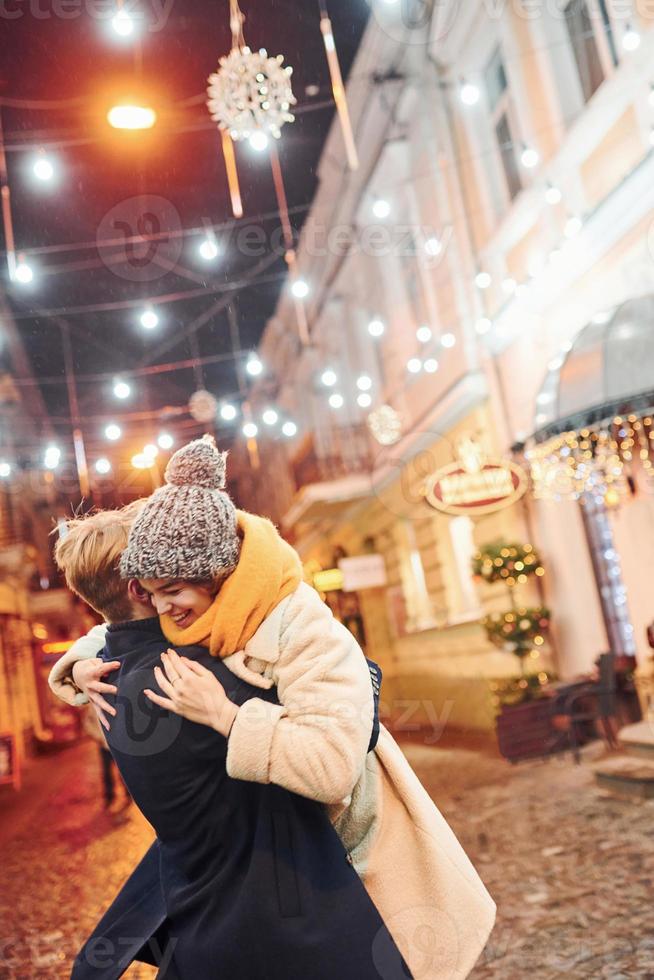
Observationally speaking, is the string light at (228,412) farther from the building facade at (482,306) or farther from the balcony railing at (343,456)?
the balcony railing at (343,456)

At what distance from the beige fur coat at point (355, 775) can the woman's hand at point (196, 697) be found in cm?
4

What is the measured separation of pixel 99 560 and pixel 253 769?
22.8 inches

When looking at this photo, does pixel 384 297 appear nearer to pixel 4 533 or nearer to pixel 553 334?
pixel 553 334

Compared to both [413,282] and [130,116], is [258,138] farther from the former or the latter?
[413,282]

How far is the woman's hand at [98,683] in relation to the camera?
2.06m

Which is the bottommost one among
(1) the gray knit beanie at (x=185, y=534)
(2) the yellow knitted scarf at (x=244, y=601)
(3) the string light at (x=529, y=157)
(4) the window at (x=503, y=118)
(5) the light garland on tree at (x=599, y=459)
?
(2) the yellow knitted scarf at (x=244, y=601)

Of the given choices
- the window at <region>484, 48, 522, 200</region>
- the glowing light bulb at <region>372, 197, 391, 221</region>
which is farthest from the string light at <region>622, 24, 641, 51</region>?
the glowing light bulb at <region>372, 197, 391, 221</region>

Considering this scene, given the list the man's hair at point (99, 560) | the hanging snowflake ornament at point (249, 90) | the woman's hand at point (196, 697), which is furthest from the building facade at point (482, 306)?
the woman's hand at point (196, 697)

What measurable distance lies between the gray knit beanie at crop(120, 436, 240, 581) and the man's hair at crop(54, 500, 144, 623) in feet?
0.49

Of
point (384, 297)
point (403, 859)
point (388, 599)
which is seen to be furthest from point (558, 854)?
point (388, 599)

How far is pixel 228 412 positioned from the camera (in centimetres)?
1914

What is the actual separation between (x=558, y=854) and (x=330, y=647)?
4714 millimetres

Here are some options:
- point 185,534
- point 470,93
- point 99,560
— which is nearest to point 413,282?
point 470,93

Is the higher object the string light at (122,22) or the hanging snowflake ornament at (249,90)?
the string light at (122,22)
